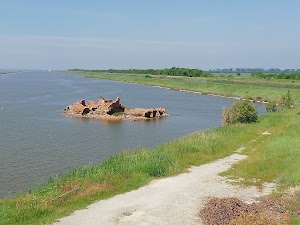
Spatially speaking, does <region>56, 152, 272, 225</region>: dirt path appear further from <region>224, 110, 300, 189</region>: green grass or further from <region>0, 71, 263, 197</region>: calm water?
<region>0, 71, 263, 197</region>: calm water

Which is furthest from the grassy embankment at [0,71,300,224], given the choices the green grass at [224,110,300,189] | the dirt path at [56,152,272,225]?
the dirt path at [56,152,272,225]

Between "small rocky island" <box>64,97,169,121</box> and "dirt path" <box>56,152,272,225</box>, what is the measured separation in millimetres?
37793

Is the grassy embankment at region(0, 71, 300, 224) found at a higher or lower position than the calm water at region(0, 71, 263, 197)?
higher

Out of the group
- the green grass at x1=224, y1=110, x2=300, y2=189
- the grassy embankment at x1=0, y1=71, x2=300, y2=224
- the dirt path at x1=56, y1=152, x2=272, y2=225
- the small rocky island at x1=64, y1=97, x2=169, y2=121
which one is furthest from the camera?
the small rocky island at x1=64, y1=97, x2=169, y2=121

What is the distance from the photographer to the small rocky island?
62438mm

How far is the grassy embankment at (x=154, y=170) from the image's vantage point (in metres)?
18.2

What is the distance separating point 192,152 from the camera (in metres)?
29.4

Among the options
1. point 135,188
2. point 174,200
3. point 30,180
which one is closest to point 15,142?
point 30,180

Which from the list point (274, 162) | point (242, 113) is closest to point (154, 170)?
point (274, 162)

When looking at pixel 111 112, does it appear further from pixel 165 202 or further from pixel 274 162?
pixel 165 202

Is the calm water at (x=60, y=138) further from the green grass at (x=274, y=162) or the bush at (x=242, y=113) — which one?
the green grass at (x=274, y=162)

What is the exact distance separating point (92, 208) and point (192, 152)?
1253 cm

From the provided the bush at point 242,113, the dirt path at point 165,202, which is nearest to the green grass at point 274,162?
the dirt path at point 165,202

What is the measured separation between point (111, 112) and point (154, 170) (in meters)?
40.5
